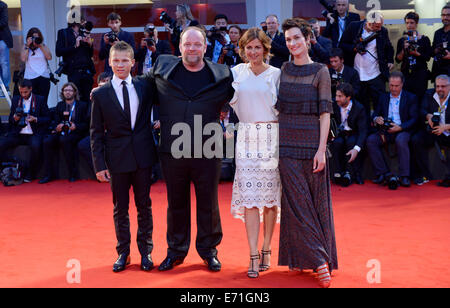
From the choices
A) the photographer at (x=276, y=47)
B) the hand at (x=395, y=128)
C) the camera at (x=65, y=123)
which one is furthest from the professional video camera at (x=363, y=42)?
the camera at (x=65, y=123)

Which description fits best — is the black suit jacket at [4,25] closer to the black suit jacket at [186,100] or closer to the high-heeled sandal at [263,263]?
the black suit jacket at [186,100]

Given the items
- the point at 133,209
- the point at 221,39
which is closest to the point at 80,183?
the point at 133,209

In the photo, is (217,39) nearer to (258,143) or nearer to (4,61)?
(4,61)

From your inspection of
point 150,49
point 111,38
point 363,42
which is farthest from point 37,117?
point 363,42

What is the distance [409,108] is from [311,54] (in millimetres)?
1348

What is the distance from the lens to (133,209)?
5.38 metres

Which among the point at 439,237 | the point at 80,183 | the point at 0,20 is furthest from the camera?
the point at 0,20

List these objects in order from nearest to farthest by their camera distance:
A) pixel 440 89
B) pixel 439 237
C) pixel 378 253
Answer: pixel 378 253
pixel 439 237
pixel 440 89

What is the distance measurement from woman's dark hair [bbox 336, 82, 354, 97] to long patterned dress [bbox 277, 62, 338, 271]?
325cm

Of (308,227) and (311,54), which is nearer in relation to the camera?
(308,227)

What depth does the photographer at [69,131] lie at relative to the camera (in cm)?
709

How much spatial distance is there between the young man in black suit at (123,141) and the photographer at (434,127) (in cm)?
399

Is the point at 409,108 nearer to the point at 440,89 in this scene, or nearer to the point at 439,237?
the point at 440,89

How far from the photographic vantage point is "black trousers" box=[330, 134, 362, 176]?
6527mm
